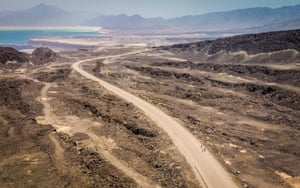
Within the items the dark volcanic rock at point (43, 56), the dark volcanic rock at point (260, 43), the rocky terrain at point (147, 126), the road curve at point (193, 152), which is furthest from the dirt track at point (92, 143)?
the dark volcanic rock at point (260, 43)

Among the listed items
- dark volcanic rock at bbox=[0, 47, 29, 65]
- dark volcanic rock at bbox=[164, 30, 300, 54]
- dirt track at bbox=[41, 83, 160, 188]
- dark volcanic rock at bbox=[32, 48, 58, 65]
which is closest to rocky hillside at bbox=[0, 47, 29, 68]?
dark volcanic rock at bbox=[0, 47, 29, 65]

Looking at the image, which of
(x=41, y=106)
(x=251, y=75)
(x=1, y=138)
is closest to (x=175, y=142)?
(x=1, y=138)

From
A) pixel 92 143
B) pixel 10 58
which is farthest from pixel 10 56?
pixel 92 143

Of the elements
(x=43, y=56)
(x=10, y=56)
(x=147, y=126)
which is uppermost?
(x=10, y=56)

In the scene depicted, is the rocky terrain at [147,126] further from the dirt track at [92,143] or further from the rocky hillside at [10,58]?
the rocky hillside at [10,58]

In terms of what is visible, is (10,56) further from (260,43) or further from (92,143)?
(260,43)

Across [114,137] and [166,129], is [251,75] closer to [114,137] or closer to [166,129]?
[166,129]
